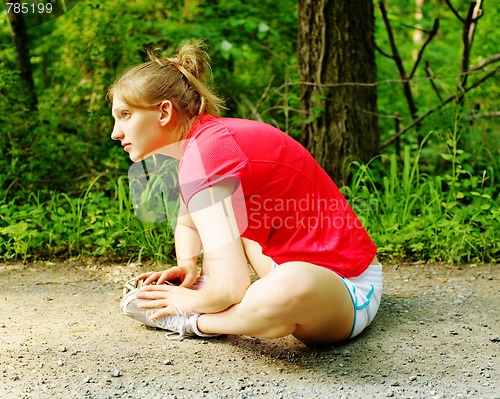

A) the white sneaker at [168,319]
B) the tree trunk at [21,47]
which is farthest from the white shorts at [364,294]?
the tree trunk at [21,47]

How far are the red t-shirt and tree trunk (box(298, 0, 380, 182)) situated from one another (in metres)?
1.95

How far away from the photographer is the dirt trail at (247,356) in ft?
6.63

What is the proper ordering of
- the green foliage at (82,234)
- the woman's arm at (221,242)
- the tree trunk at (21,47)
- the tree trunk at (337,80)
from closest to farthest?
the woman's arm at (221,242), the green foliage at (82,234), the tree trunk at (337,80), the tree trunk at (21,47)

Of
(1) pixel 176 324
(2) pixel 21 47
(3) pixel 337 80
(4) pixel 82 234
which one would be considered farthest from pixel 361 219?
(2) pixel 21 47

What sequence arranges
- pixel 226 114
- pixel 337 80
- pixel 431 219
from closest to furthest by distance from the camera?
1. pixel 431 219
2. pixel 337 80
3. pixel 226 114

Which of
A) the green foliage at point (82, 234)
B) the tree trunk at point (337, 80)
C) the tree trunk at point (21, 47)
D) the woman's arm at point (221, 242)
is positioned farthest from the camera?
the tree trunk at point (21, 47)

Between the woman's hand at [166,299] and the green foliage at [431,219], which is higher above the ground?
the woman's hand at [166,299]

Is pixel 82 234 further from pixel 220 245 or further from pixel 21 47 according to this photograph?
pixel 220 245

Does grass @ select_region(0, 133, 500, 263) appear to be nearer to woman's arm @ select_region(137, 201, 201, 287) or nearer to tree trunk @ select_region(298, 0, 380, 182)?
tree trunk @ select_region(298, 0, 380, 182)

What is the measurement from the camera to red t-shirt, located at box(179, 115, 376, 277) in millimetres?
2193

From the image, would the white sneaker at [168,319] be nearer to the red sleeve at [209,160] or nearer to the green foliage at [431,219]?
the red sleeve at [209,160]

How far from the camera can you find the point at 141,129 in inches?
93.0

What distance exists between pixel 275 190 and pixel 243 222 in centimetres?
15

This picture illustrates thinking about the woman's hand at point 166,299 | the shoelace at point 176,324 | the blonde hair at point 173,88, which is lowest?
the shoelace at point 176,324
